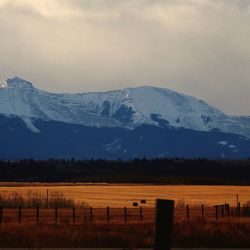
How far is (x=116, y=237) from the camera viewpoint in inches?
1425

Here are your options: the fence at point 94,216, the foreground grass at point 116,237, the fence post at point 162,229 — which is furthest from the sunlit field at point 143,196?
the fence post at point 162,229

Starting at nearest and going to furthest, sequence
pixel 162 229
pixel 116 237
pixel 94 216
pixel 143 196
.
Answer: pixel 162 229 < pixel 116 237 < pixel 94 216 < pixel 143 196

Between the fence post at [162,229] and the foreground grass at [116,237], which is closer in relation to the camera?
the fence post at [162,229]

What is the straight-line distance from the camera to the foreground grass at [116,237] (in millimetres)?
34781

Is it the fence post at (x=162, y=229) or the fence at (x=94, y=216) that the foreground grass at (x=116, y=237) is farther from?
the fence post at (x=162, y=229)

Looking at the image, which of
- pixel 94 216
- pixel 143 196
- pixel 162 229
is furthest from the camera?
pixel 143 196

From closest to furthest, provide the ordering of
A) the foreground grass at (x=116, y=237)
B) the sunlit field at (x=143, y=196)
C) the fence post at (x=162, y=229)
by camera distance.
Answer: the fence post at (x=162, y=229), the foreground grass at (x=116, y=237), the sunlit field at (x=143, y=196)

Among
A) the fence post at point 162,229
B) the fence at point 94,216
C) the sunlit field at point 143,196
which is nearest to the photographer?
the fence post at point 162,229

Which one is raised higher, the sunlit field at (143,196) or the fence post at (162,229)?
the sunlit field at (143,196)

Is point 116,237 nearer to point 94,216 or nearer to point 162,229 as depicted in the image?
point 162,229

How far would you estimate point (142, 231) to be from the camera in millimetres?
39719

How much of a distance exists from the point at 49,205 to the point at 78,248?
55.0 metres

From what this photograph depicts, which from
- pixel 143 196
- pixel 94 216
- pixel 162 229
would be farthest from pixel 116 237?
pixel 143 196

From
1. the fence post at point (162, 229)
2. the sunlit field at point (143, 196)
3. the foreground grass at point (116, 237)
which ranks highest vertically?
the sunlit field at point (143, 196)
